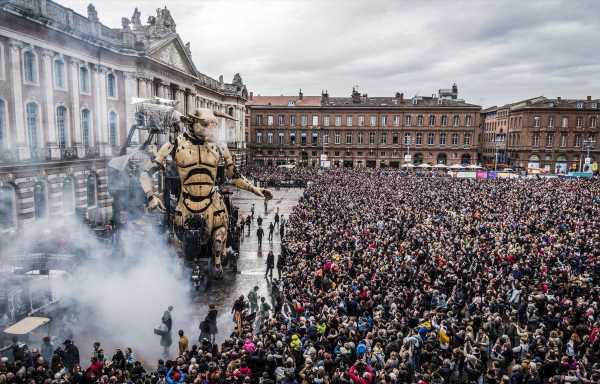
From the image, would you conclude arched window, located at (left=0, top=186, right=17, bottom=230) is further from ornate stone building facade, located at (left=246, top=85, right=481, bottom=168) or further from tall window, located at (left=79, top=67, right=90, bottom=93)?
ornate stone building facade, located at (left=246, top=85, right=481, bottom=168)

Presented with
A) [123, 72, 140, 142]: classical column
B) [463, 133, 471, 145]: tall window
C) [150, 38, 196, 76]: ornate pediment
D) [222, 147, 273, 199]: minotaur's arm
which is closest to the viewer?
[222, 147, 273, 199]: minotaur's arm

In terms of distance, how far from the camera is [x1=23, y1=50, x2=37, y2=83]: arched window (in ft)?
80.4

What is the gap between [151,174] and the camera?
46.1 feet

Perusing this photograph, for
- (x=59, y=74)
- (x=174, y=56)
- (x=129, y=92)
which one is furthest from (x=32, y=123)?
(x=174, y=56)

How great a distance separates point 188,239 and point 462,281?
8802 millimetres

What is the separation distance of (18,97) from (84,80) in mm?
7895

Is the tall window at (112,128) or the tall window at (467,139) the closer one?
the tall window at (112,128)

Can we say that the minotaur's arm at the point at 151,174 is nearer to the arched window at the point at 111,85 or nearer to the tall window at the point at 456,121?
the arched window at the point at 111,85

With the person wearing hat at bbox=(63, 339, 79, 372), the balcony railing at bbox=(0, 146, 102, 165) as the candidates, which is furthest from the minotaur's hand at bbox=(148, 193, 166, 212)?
the balcony railing at bbox=(0, 146, 102, 165)

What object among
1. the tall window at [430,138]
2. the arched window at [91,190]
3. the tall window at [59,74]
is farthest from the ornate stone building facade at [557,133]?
the tall window at [59,74]

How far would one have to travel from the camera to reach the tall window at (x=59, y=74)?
91.2ft

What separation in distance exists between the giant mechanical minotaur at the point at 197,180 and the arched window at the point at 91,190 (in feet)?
61.1

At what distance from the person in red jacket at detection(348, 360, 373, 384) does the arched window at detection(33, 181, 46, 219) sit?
71.0 feet

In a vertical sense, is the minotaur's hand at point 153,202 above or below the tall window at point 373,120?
below
